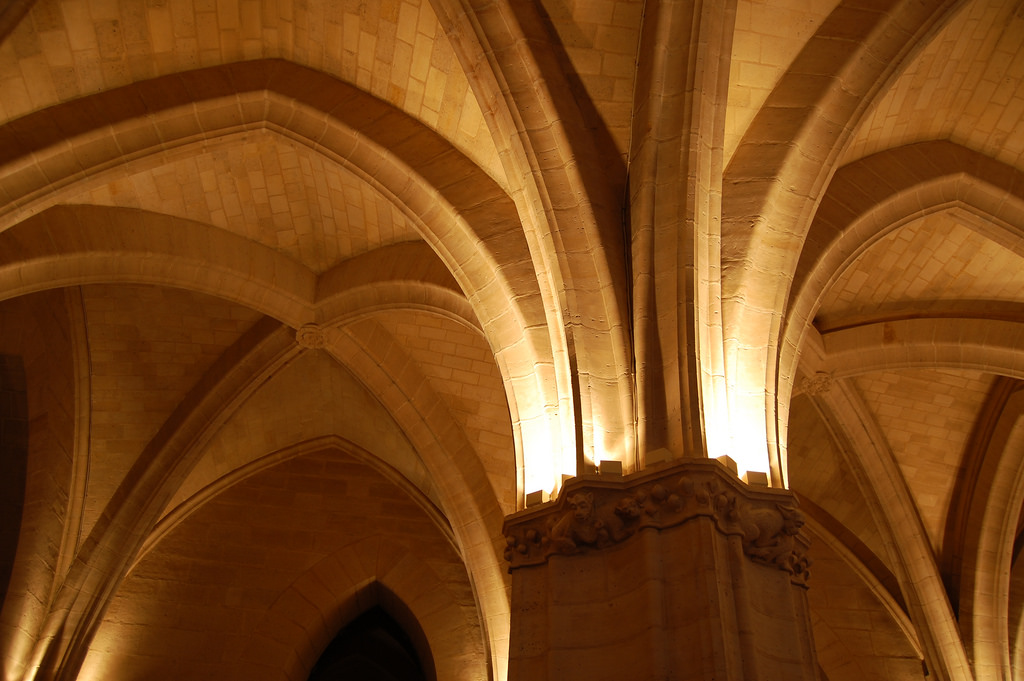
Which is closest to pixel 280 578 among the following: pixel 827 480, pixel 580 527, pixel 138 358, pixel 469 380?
pixel 138 358

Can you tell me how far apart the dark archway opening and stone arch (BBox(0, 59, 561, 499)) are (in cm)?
665

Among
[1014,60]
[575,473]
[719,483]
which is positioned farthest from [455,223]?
[1014,60]

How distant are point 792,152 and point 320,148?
130 inches

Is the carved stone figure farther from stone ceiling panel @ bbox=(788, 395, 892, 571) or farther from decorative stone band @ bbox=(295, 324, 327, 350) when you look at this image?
stone ceiling panel @ bbox=(788, 395, 892, 571)

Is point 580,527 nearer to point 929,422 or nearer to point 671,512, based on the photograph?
point 671,512

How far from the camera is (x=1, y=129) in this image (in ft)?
23.5

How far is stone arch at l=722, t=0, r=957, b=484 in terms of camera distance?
6.11m

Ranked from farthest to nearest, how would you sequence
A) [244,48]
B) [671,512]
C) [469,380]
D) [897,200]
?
[469,380], [244,48], [897,200], [671,512]

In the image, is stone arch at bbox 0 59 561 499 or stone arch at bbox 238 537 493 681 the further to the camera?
stone arch at bbox 238 537 493 681

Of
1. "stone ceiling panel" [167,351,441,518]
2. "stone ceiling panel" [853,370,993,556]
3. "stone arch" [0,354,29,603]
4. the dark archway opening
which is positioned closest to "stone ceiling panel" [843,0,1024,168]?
"stone ceiling panel" [853,370,993,556]

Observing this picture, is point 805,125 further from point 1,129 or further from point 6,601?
point 6,601

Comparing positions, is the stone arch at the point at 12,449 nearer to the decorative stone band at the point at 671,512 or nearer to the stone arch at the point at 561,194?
the stone arch at the point at 561,194

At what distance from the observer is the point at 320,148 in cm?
770

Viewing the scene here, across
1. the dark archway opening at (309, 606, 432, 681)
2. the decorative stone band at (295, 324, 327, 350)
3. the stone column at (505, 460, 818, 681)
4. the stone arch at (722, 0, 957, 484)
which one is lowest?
the stone column at (505, 460, 818, 681)
